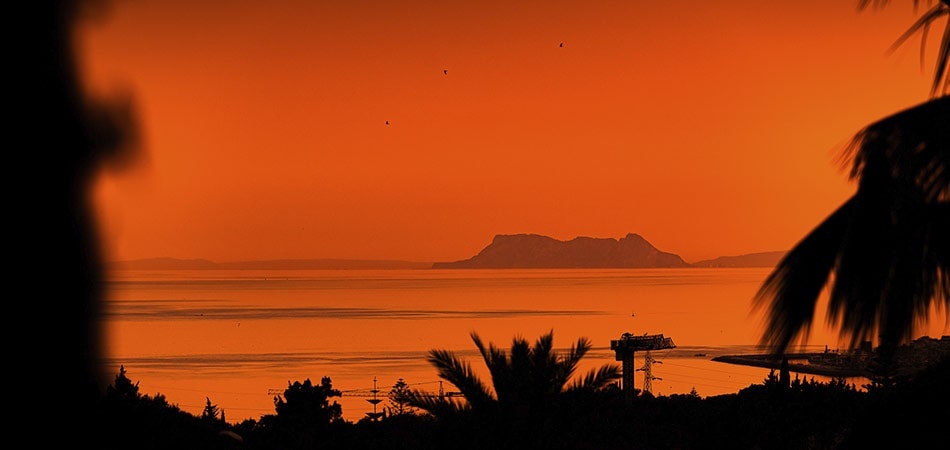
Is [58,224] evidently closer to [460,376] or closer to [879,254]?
[460,376]

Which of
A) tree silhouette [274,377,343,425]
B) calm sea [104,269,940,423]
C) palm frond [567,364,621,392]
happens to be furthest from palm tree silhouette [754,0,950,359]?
calm sea [104,269,940,423]

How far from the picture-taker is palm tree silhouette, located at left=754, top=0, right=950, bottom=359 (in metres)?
2.79

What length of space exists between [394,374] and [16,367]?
8509 cm

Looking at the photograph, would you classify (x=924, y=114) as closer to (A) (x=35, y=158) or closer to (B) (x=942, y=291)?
(B) (x=942, y=291)

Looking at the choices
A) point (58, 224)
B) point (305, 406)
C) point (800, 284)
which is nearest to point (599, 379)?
point (58, 224)

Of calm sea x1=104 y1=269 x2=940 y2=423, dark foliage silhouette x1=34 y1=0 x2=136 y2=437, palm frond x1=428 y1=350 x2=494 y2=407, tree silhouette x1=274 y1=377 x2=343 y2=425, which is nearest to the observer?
dark foliage silhouette x1=34 y1=0 x2=136 y2=437

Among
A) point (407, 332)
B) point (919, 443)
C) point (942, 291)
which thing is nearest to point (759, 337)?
point (942, 291)

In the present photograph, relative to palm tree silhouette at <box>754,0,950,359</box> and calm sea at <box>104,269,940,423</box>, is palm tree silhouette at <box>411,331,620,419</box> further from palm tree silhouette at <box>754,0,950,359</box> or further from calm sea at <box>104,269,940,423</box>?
calm sea at <box>104,269,940,423</box>

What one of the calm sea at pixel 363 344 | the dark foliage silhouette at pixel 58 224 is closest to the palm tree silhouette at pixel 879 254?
the dark foliage silhouette at pixel 58 224

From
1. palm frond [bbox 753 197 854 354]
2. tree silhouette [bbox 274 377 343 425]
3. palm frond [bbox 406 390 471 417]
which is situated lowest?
tree silhouette [bbox 274 377 343 425]

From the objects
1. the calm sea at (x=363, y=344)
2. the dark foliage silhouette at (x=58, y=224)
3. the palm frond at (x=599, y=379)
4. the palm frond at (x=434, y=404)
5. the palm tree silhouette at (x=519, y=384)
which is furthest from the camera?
the calm sea at (x=363, y=344)

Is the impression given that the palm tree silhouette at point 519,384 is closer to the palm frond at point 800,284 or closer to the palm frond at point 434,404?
the palm frond at point 434,404

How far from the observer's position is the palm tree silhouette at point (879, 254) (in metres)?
2.79

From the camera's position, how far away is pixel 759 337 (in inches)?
107
